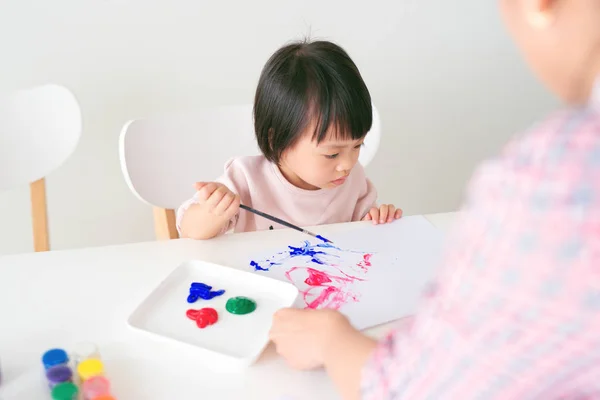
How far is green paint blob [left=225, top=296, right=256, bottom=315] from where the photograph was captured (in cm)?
67

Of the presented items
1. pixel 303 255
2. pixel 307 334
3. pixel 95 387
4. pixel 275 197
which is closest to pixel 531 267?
pixel 307 334

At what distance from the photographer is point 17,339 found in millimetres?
627

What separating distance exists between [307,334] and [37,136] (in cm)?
81

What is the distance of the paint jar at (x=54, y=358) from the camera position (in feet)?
1.84

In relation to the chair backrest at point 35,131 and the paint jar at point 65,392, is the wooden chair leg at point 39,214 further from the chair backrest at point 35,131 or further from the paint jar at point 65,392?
the paint jar at point 65,392

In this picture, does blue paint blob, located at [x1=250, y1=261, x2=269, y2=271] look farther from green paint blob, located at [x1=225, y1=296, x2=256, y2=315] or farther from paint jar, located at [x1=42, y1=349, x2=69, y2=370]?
paint jar, located at [x1=42, y1=349, x2=69, y2=370]

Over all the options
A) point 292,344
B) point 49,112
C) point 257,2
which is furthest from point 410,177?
point 292,344

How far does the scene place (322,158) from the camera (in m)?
0.96

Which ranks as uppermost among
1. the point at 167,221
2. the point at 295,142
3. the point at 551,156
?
the point at 551,156

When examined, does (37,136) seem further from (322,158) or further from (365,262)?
(365,262)

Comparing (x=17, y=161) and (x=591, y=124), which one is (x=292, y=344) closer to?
(x=591, y=124)

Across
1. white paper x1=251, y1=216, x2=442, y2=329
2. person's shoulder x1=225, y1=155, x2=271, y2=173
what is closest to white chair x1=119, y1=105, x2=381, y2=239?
person's shoulder x1=225, y1=155, x2=271, y2=173

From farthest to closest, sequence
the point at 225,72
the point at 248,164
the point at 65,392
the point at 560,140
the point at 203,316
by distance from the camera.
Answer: the point at 225,72, the point at 248,164, the point at 203,316, the point at 65,392, the point at 560,140

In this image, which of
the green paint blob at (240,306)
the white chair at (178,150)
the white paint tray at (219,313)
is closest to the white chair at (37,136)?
the white chair at (178,150)
